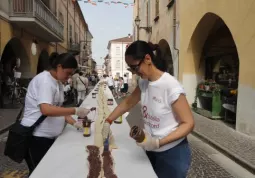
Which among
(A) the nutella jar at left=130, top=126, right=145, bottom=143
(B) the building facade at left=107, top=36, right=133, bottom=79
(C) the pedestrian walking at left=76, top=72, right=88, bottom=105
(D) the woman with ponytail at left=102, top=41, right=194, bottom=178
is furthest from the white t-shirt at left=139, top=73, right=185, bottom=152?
(B) the building facade at left=107, top=36, right=133, bottom=79

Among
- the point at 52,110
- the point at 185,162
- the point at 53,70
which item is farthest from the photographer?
the point at 53,70

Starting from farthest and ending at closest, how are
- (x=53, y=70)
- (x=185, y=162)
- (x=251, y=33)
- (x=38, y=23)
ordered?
(x=38, y=23)
(x=251, y=33)
(x=53, y=70)
(x=185, y=162)

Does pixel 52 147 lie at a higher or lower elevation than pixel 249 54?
lower

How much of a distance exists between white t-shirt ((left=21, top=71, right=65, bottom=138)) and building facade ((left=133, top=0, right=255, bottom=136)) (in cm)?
530

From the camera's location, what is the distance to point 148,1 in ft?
66.2

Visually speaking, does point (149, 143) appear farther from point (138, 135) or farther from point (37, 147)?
point (37, 147)

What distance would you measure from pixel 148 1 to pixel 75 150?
19024 mm

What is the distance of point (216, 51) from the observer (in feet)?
36.7

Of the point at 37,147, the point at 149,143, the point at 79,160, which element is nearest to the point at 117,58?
the point at 37,147

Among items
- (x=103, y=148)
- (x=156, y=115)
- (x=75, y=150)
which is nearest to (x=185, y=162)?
(x=156, y=115)

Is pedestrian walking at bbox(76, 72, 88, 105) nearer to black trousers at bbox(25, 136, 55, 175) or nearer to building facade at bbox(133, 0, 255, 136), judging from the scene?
building facade at bbox(133, 0, 255, 136)

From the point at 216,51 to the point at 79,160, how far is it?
995cm

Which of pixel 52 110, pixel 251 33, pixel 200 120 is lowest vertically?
pixel 200 120

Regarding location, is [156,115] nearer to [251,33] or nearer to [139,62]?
[139,62]
